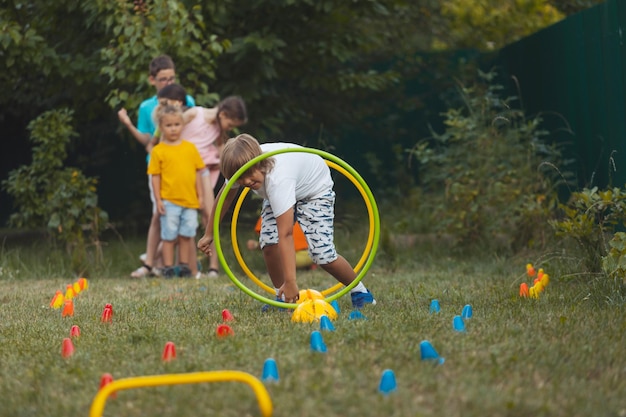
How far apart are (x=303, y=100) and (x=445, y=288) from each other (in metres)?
4.79

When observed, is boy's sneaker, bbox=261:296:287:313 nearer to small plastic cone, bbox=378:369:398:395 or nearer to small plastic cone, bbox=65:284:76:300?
small plastic cone, bbox=65:284:76:300

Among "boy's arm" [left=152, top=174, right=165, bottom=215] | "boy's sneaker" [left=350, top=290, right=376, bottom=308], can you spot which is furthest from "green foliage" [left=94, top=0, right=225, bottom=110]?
"boy's sneaker" [left=350, top=290, right=376, bottom=308]

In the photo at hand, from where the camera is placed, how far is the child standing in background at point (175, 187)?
26.1ft

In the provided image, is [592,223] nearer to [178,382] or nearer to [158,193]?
[178,382]

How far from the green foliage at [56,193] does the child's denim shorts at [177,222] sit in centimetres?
99

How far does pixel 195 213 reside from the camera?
815cm

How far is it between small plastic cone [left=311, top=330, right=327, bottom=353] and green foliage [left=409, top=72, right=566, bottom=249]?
4.16m

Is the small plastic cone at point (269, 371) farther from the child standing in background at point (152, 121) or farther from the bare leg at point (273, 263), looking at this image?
the child standing in background at point (152, 121)

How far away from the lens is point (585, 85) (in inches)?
312

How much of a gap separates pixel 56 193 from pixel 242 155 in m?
4.00

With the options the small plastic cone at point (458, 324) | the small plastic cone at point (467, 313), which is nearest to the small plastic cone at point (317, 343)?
the small plastic cone at point (458, 324)

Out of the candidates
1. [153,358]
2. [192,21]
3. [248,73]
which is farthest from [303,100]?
[153,358]

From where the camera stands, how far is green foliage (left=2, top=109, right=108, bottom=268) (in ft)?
28.8

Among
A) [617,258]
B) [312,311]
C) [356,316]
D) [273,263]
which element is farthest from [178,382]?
[617,258]
